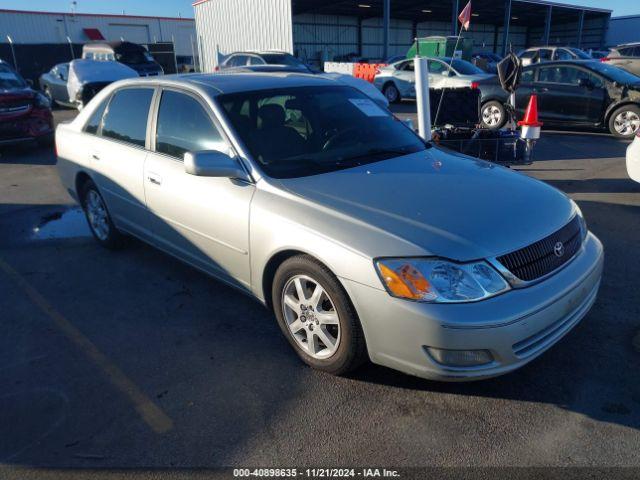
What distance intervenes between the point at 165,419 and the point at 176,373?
1.39 ft

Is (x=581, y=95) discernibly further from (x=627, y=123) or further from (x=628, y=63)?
(x=628, y=63)

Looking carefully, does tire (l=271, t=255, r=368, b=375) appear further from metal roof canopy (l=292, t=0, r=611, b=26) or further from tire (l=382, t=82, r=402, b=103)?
metal roof canopy (l=292, t=0, r=611, b=26)

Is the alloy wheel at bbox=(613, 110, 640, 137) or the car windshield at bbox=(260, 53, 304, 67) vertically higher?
the car windshield at bbox=(260, 53, 304, 67)

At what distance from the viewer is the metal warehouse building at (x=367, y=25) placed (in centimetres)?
2742

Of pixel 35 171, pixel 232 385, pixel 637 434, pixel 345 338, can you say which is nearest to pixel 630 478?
pixel 637 434

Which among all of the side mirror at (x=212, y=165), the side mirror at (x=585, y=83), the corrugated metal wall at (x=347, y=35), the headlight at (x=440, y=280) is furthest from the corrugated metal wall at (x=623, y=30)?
the headlight at (x=440, y=280)

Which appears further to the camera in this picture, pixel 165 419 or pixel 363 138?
pixel 363 138

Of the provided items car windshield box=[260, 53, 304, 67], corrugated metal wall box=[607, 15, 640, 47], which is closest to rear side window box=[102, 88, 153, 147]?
car windshield box=[260, 53, 304, 67]

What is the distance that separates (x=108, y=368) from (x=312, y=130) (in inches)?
81.8

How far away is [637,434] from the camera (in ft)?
8.16

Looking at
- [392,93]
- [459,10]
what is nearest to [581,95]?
[392,93]

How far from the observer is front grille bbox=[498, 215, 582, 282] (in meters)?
2.56

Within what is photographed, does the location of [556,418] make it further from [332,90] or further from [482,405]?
[332,90]

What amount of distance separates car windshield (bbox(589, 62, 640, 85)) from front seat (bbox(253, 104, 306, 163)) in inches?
353
